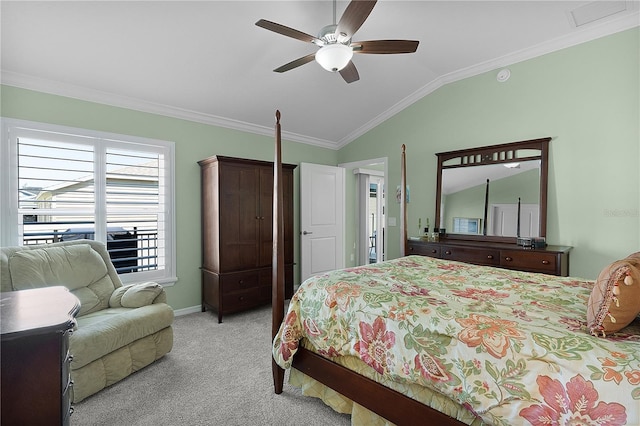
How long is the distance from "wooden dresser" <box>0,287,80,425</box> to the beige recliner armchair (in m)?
1.16

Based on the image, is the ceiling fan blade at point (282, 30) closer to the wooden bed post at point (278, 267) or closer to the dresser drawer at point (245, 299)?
the wooden bed post at point (278, 267)

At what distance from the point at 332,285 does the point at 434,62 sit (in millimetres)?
3144

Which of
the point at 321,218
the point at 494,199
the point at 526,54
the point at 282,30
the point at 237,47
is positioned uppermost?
the point at 526,54

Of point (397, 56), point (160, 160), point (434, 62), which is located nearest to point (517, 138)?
point (434, 62)

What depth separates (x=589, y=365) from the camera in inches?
39.7

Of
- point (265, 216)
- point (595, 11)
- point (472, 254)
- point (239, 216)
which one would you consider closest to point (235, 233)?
point (239, 216)

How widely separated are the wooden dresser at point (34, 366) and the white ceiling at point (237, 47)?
233 cm

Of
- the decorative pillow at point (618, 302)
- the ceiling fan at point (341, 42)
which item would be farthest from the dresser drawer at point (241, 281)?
the decorative pillow at point (618, 302)

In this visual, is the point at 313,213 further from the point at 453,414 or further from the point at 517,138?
the point at 453,414

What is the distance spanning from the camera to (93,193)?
3162 mm

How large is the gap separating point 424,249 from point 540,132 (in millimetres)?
1776

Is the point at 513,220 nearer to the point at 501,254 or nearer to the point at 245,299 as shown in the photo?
the point at 501,254

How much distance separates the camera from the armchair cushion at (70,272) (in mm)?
2352

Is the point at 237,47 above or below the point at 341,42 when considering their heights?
above
